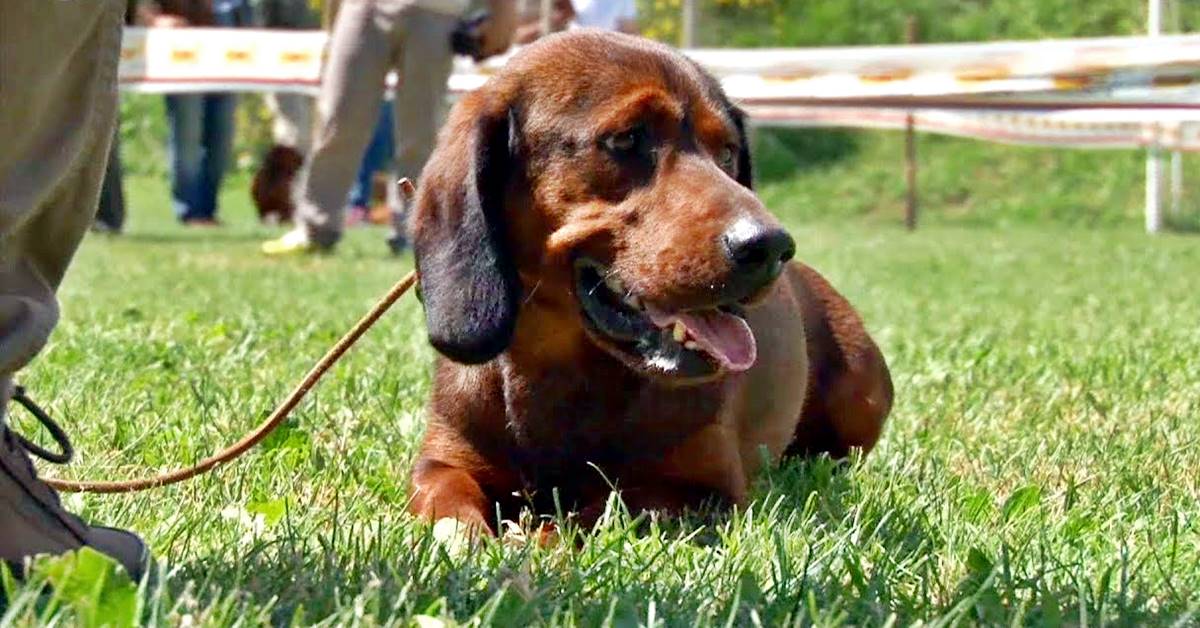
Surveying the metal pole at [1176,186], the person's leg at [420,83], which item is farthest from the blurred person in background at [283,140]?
the metal pole at [1176,186]

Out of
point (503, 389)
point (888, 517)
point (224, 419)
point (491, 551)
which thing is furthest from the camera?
point (224, 419)

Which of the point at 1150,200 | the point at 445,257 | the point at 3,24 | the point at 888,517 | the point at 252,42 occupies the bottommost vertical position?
the point at 1150,200

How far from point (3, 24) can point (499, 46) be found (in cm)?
714

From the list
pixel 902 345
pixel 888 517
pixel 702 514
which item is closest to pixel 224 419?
pixel 702 514

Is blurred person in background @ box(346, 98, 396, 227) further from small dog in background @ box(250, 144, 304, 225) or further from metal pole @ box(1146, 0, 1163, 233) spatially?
metal pole @ box(1146, 0, 1163, 233)

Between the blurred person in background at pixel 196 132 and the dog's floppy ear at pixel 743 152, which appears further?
the blurred person in background at pixel 196 132

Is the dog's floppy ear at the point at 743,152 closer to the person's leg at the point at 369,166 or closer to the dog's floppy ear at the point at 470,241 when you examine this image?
the dog's floppy ear at the point at 470,241

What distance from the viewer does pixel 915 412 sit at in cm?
446

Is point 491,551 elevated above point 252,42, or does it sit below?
above

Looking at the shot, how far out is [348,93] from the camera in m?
9.14

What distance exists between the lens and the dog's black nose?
2.81 m

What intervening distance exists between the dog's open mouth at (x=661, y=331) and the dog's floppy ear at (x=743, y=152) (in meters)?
0.46

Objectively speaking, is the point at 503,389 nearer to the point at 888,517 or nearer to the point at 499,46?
the point at 888,517

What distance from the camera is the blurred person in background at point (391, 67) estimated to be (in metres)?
9.03
